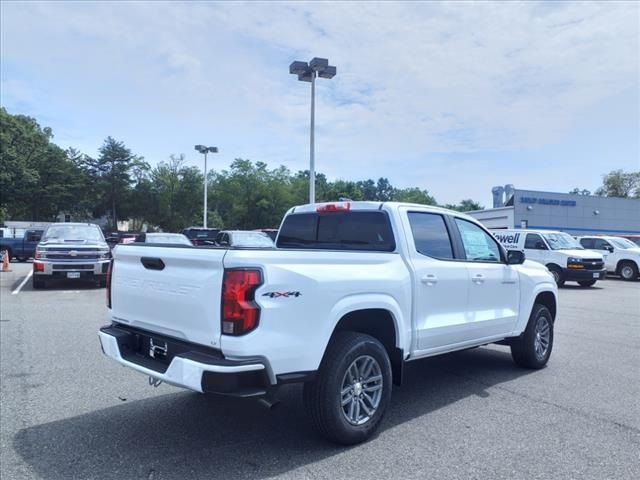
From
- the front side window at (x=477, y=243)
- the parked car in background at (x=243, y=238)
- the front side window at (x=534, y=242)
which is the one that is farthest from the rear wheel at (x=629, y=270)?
the front side window at (x=477, y=243)

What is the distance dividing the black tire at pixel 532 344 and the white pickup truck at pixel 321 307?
57 centimetres

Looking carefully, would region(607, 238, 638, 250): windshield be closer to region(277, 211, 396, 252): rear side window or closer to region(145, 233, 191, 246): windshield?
region(145, 233, 191, 246): windshield

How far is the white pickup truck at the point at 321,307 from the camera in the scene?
11.2 feet

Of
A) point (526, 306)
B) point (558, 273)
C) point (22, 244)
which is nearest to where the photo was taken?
point (526, 306)

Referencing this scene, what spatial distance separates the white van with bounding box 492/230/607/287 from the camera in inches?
685

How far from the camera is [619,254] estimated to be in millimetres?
21438

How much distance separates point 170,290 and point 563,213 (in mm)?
40575

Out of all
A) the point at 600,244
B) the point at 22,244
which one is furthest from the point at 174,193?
the point at 600,244

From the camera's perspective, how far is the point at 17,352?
275 inches

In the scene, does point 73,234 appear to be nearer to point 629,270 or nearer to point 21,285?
point 21,285

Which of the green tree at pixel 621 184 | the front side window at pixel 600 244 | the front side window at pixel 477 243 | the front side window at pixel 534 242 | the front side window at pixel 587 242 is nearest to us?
the front side window at pixel 477 243

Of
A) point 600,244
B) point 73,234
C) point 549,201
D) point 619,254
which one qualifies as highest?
point 549,201

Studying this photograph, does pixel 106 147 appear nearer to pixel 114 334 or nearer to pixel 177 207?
pixel 177 207

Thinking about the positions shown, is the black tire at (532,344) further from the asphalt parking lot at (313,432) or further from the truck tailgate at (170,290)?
the truck tailgate at (170,290)
